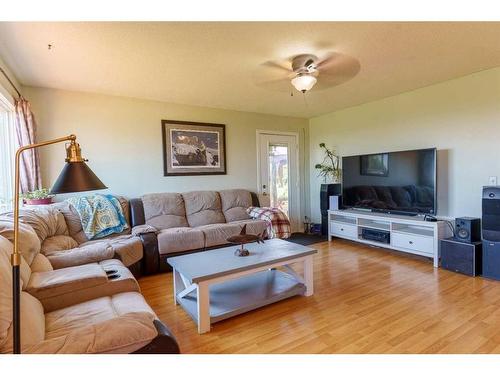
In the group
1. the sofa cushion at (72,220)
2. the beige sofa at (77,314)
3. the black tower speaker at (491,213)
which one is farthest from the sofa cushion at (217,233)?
the black tower speaker at (491,213)

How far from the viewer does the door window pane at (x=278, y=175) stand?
505 cm

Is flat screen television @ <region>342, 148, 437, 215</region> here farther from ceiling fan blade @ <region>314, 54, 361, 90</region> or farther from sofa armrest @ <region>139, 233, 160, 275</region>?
sofa armrest @ <region>139, 233, 160, 275</region>

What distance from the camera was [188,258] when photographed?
7.88 ft

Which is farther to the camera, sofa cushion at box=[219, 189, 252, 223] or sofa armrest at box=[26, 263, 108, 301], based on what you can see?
sofa cushion at box=[219, 189, 252, 223]

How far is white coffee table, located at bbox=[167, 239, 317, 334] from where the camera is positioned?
2.00 m

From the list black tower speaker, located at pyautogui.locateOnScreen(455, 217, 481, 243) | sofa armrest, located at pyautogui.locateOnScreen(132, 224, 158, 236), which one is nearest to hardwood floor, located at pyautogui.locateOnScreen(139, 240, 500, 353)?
black tower speaker, located at pyautogui.locateOnScreen(455, 217, 481, 243)

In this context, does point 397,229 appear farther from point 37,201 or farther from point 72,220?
point 37,201

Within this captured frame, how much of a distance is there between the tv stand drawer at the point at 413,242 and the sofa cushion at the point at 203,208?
2.37 meters

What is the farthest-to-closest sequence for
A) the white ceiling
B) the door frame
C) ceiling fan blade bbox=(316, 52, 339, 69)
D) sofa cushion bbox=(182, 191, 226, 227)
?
the door frame
sofa cushion bbox=(182, 191, 226, 227)
ceiling fan blade bbox=(316, 52, 339, 69)
the white ceiling

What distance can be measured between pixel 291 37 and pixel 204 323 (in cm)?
229

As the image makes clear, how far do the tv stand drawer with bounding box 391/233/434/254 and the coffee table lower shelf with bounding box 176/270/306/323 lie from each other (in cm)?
174

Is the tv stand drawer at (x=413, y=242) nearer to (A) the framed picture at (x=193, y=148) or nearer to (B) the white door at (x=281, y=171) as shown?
(B) the white door at (x=281, y=171)
